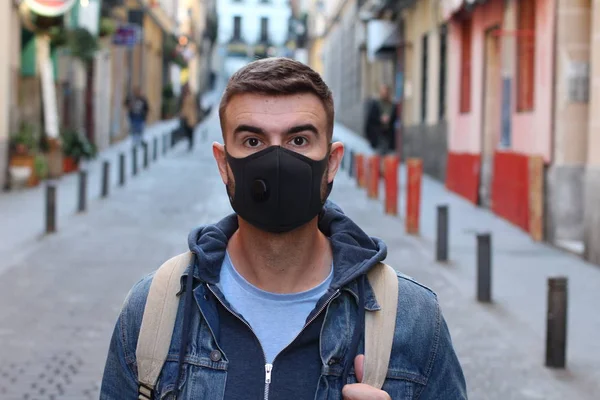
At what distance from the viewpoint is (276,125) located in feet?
7.55

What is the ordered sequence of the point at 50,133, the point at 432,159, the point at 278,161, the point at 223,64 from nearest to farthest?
the point at 278,161, the point at 50,133, the point at 432,159, the point at 223,64

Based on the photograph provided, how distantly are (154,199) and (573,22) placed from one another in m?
8.35

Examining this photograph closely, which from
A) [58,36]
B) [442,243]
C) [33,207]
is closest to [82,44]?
[58,36]

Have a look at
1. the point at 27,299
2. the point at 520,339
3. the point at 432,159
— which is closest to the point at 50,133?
the point at 432,159

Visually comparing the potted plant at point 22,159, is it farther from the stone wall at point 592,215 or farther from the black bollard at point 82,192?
the stone wall at point 592,215

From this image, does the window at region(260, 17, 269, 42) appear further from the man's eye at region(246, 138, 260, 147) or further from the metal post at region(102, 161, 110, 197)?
the man's eye at region(246, 138, 260, 147)

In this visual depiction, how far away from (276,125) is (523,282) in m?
8.60

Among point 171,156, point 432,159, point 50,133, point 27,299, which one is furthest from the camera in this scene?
point 171,156

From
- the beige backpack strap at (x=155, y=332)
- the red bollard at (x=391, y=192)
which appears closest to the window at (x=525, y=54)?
the red bollard at (x=391, y=192)

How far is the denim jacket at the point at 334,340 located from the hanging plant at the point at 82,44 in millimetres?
22260

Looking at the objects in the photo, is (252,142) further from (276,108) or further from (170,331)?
(170,331)

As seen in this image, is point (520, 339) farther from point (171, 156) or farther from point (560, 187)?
point (171, 156)

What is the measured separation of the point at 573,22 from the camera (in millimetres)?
13570

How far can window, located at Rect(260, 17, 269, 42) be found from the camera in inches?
4149
